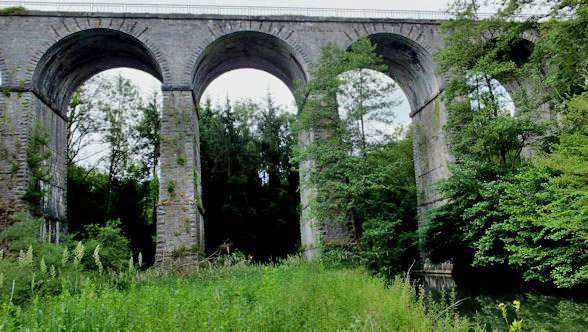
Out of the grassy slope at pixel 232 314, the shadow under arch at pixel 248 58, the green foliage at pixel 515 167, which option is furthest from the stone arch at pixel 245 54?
the grassy slope at pixel 232 314

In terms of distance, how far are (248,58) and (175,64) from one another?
171 inches

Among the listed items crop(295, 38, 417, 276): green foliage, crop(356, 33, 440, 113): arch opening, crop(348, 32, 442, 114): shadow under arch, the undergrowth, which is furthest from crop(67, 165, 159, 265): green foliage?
the undergrowth

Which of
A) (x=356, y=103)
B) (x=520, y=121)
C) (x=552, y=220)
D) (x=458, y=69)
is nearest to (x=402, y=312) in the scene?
(x=552, y=220)

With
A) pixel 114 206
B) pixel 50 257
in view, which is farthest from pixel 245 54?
pixel 114 206

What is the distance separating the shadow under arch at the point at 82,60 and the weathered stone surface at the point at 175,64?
5 cm

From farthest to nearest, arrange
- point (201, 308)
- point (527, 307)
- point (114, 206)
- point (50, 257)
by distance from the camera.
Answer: point (114, 206) → point (50, 257) → point (527, 307) → point (201, 308)

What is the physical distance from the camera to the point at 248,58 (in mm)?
22797

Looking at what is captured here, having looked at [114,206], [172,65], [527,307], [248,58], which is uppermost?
[248,58]

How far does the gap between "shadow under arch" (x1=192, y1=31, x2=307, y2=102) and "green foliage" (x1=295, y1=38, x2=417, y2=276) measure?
2107mm

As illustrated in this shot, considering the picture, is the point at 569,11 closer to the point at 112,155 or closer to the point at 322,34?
the point at 322,34

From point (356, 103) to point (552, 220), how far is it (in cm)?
824

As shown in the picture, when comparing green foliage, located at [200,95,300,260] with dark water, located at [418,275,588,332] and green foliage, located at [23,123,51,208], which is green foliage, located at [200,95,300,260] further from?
dark water, located at [418,275,588,332]

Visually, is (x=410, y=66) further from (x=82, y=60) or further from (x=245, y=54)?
(x=82, y=60)

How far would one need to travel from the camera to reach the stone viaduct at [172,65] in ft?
60.0
